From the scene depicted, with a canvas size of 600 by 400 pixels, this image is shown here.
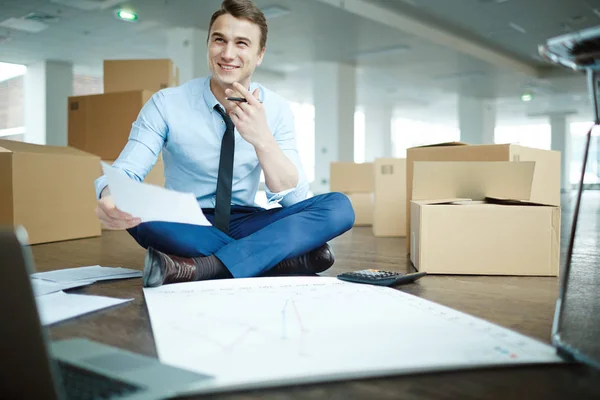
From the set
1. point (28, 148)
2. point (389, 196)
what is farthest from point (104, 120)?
point (389, 196)

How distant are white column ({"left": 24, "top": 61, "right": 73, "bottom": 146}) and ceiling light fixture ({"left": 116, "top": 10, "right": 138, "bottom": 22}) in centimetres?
280

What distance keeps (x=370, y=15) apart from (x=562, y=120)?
10551 mm

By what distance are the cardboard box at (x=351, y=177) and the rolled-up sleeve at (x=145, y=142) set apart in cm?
249

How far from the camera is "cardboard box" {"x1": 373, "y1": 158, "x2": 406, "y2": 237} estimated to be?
9.23 feet

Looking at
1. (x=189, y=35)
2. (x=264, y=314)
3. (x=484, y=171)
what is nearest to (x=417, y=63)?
(x=189, y=35)

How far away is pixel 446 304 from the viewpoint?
1140 mm

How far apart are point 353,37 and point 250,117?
5406 mm

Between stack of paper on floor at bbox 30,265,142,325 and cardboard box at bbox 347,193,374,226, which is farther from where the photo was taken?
cardboard box at bbox 347,193,374,226

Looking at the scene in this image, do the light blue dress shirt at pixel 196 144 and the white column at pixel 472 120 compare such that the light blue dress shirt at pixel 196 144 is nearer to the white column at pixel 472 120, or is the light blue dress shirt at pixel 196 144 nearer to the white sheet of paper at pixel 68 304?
the white sheet of paper at pixel 68 304

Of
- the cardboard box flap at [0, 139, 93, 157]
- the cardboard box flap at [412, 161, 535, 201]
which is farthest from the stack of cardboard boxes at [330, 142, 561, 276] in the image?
the cardboard box flap at [0, 139, 93, 157]

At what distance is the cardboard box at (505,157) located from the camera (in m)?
1.95

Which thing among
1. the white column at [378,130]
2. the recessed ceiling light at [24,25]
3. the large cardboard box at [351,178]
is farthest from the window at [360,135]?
the large cardboard box at [351,178]

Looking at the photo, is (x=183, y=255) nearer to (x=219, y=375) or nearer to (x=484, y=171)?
(x=219, y=375)

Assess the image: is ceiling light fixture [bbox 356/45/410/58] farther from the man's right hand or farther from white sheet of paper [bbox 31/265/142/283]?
the man's right hand
